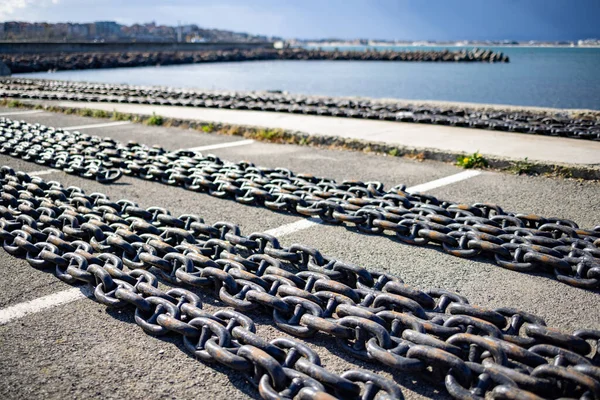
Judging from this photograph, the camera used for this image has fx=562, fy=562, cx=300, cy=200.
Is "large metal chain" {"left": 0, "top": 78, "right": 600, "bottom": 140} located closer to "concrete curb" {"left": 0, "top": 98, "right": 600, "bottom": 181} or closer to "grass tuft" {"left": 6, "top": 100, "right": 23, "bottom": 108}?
"grass tuft" {"left": 6, "top": 100, "right": 23, "bottom": 108}

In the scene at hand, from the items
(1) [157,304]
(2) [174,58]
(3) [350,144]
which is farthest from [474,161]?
(2) [174,58]

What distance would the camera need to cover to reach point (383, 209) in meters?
4.78

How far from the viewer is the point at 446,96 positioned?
2414 centimetres

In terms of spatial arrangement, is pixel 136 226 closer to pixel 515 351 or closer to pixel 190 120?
pixel 515 351

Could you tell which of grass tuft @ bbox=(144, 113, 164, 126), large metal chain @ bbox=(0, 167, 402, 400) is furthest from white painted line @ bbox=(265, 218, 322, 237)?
grass tuft @ bbox=(144, 113, 164, 126)

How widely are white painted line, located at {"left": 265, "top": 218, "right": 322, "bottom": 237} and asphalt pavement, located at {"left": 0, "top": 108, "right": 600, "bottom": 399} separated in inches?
2.3

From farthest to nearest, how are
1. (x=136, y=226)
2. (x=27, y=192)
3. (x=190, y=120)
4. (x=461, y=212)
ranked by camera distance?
(x=190, y=120)
(x=27, y=192)
(x=461, y=212)
(x=136, y=226)

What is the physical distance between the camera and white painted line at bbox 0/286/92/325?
3.44m

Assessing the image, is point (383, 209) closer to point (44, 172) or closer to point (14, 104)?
point (44, 172)

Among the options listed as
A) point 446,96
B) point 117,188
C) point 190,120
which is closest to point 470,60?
point 446,96

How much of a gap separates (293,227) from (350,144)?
4.06 metres

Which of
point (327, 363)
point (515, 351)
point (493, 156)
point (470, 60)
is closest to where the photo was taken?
point (515, 351)

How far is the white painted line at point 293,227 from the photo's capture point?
4898 millimetres

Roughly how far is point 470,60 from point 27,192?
71709 millimetres
